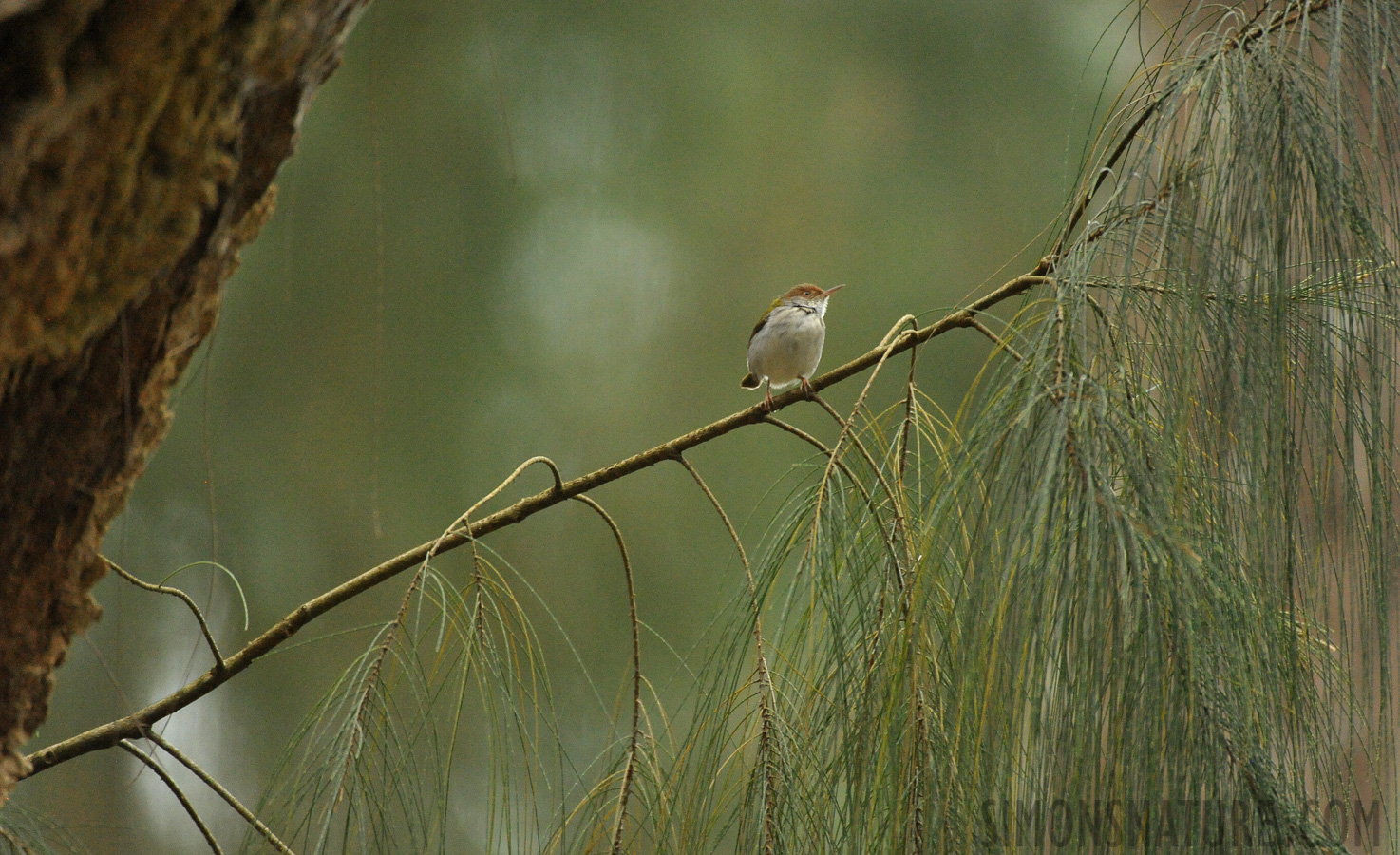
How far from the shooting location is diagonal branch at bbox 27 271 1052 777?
0.98m

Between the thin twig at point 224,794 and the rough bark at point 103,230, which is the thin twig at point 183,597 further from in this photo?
the rough bark at point 103,230

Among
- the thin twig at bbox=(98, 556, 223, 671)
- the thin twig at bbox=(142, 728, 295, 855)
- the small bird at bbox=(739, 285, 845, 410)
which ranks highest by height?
the small bird at bbox=(739, 285, 845, 410)

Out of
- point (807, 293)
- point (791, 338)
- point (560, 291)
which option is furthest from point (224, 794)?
point (560, 291)

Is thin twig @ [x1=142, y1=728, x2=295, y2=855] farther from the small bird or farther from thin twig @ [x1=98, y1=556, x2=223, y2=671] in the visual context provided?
the small bird

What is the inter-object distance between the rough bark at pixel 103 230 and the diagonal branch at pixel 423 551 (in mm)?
370

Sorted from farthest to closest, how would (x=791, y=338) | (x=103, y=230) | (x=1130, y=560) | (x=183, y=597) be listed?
1. (x=791, y=338)
2. (x=183, y=597)
3. (x=1130, y=560)
4. (x=103, y=230)

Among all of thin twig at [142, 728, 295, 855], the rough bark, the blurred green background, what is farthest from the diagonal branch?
the blurred green background

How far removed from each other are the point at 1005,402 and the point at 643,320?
1.97 m

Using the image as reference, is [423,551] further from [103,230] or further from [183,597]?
[103,230]

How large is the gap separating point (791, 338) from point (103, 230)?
1723 millimetres

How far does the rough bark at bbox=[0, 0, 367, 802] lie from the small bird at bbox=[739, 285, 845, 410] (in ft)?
5.17

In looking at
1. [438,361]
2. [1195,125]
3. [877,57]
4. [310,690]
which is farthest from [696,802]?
[877,57]

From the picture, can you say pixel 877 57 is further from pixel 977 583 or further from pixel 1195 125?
pixel 977 583

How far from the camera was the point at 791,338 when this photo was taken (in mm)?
2127
